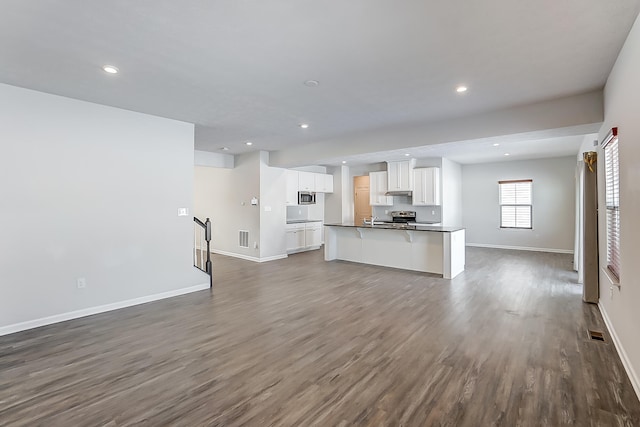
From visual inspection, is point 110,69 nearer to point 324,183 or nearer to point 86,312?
point 86,312

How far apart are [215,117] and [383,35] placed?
3.10 m

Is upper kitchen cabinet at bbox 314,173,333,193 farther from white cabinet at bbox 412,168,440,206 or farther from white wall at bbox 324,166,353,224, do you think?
white cabinet at bbox 412,168,440,206

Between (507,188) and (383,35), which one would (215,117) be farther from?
(507,188)

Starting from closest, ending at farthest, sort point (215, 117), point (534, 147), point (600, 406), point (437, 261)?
point (600, 406) < point (215, 117) < point (437, 261) < point (534, 147)

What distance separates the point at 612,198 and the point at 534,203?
650 centimetres

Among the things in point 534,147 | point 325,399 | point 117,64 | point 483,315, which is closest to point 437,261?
point 483,315

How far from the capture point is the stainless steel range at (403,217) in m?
9.20

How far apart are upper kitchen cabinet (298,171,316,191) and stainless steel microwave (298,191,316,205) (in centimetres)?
12

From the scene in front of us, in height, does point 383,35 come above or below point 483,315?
above

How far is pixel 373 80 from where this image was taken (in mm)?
3498

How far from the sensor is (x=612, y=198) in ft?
11.0

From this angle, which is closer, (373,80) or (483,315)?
(373,80)

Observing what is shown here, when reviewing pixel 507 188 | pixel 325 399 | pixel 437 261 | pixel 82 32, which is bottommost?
pixel 325 399

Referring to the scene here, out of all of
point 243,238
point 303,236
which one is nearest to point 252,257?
point 243,238
